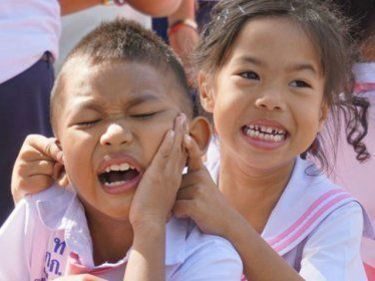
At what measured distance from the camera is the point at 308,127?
2232 millimetres

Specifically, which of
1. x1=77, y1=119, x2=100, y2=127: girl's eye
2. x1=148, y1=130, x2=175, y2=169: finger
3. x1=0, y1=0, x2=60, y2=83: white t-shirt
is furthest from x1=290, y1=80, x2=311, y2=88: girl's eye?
x1=0, y1=0, x2=60, y2=83: white t-shirt

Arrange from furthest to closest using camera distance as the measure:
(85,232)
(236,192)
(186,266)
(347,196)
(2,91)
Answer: (2,91), (236,192), (347,196), (85,232), (186,266)

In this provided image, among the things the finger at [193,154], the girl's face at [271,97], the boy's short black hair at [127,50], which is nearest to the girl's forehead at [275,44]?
the girl's face at [271,97]

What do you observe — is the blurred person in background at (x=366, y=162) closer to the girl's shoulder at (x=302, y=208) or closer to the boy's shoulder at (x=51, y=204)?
the girl's shoulder at (x=302, y=208)

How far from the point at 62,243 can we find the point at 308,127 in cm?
69

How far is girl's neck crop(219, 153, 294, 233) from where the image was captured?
7.60 ft

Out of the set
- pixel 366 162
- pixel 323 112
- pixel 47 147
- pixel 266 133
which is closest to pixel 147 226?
pixel 47 147

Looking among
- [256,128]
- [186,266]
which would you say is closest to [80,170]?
[186,266]

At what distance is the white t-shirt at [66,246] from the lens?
187 cm

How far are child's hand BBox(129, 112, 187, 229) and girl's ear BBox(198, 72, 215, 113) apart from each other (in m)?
0.51

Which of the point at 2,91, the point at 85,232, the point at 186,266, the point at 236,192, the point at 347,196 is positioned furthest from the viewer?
the point at 2,91

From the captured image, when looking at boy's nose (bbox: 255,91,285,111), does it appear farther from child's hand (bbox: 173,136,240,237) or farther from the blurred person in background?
the blurred person in background

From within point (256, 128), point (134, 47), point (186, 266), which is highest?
point (134, 47)

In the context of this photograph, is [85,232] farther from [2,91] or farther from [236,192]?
[2,91]
